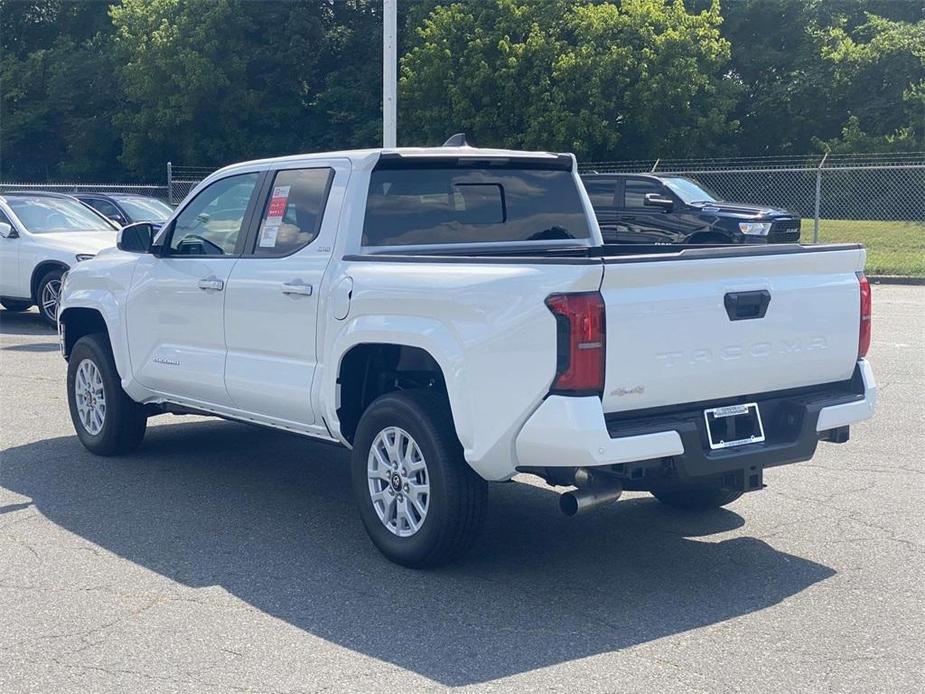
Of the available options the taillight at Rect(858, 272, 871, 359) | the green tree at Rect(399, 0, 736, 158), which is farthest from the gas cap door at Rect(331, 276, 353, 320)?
the green tree at Rect(399, 0, 736, 158)

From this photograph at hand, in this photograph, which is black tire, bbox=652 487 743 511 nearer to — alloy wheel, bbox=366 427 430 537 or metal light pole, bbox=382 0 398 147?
alloy wheel, bbox=366 427 430 537

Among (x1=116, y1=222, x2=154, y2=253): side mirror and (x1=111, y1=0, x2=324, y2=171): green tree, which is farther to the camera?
(x1=111, y1=0, x2=324, y2=171): green tree

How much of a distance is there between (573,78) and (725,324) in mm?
35970

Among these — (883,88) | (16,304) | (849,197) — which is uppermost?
(883,88)

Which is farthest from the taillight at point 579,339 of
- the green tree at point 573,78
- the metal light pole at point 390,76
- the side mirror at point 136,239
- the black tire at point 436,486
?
the green tree at point 573,78

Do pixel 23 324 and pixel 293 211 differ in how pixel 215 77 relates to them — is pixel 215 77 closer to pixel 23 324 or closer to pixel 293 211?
pixel 23 324

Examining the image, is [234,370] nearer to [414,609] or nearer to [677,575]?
Answer: [414,609]

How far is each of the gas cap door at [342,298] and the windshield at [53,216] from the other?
11016mm

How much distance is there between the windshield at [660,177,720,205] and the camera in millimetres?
19672

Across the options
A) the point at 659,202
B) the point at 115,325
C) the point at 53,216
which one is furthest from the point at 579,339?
the point at 659,202

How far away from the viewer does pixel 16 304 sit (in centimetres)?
1658

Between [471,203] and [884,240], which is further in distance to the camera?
[884,240]

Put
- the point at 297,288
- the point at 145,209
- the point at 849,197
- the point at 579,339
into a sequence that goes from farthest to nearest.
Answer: the point at 849,197 < the point at 145,209 < the point at 297,288 < the point at 579,339

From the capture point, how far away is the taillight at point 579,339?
15.6 ft
